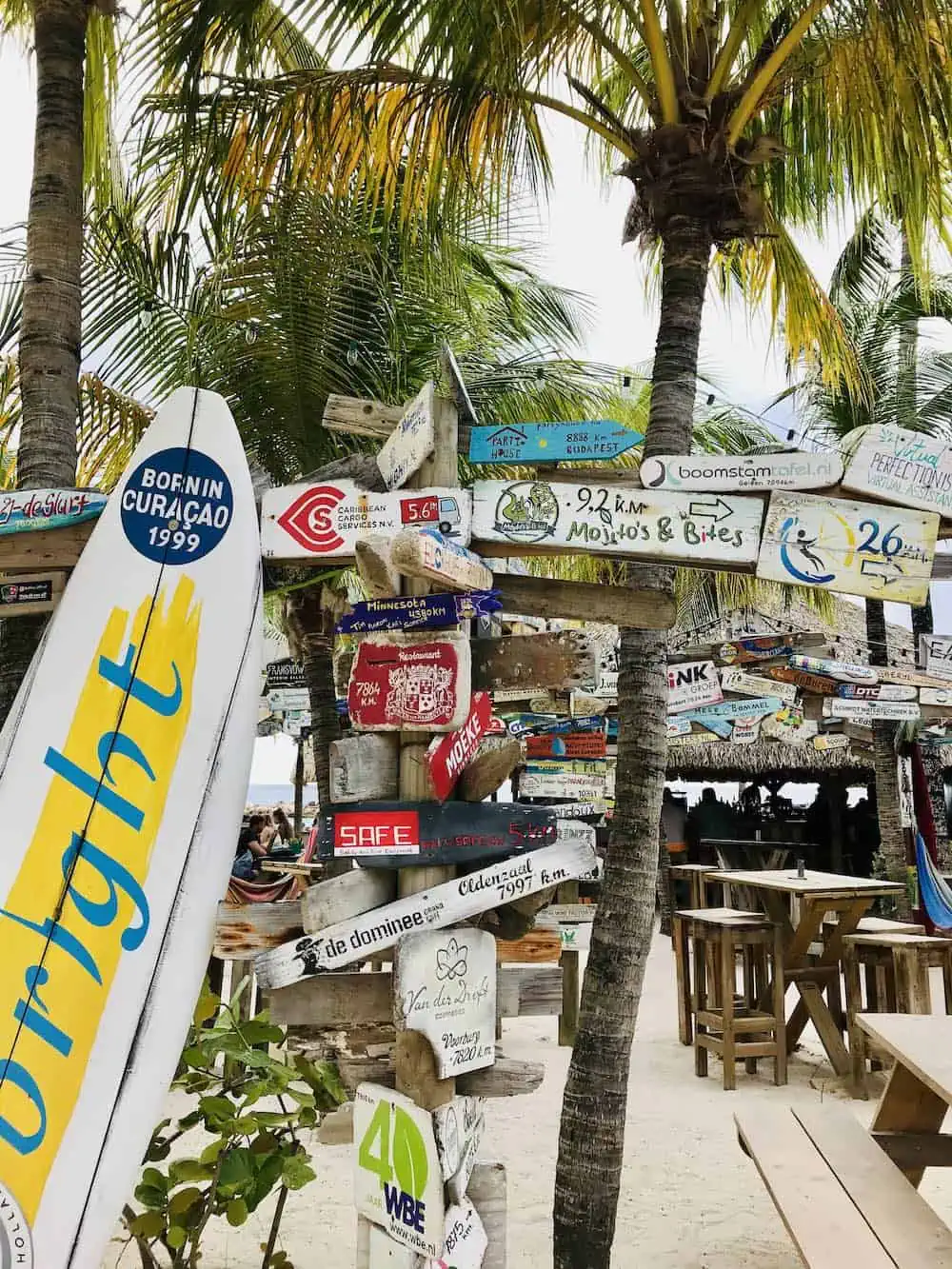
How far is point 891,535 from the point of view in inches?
133

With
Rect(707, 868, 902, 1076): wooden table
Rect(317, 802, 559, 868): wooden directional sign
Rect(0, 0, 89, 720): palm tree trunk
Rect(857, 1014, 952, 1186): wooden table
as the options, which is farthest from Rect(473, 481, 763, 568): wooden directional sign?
Rect(707, 868, 902, 1076): wooden table

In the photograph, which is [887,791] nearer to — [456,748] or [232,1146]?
[456,748]

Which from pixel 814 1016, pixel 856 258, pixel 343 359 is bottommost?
pixel 814 1016

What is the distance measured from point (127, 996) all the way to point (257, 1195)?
0.72 m

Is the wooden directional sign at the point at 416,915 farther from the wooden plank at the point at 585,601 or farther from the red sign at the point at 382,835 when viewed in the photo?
the wooden plank at the point at 585,601

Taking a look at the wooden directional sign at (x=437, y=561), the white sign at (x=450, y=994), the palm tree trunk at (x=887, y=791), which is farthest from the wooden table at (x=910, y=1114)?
the palm tree trunk at (x=887, y=791)

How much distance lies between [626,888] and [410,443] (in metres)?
1.94

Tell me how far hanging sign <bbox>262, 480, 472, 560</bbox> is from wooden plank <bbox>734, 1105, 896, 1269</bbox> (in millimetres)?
2169

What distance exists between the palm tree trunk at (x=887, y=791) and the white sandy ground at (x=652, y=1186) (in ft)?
12.9

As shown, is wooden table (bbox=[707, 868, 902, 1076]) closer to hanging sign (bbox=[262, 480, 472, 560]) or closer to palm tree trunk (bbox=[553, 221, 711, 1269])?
palm tree trunk (bbox=[553, 221, 711, 1269])

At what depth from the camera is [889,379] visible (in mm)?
11258

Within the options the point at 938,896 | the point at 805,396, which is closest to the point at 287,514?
the point at 938,896

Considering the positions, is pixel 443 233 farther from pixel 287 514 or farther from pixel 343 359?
pixel 287 514

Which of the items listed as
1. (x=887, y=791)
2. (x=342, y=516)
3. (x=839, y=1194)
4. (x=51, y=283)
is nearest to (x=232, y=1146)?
(x=839, y=1194)
